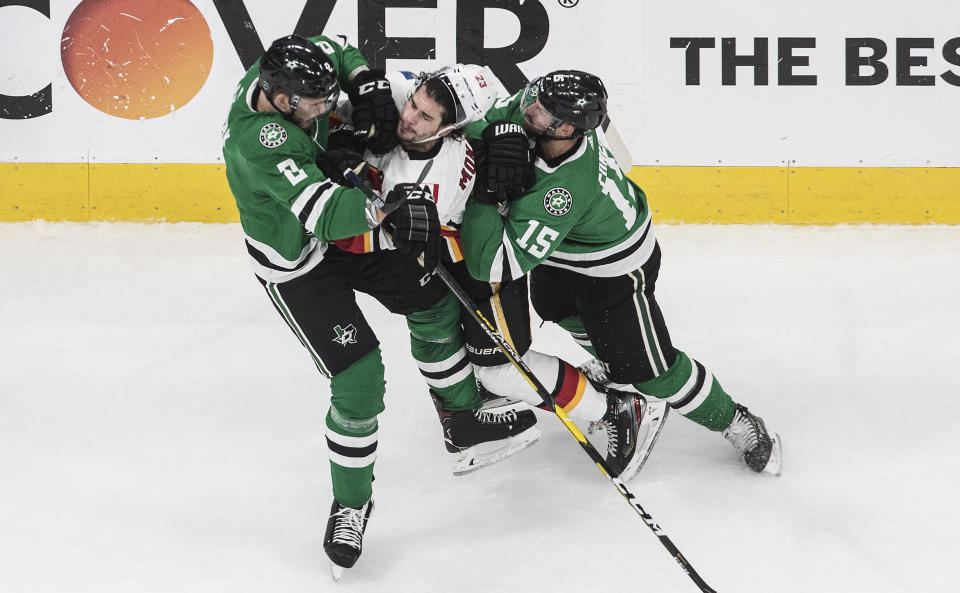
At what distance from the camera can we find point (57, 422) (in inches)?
101

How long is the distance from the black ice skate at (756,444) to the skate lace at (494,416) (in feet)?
1.82

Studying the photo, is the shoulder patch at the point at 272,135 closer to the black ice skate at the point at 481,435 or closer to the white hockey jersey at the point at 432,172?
the white hockey jersey at the point at 432,172

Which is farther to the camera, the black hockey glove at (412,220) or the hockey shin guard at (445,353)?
the hockey shin guard at (445,353)

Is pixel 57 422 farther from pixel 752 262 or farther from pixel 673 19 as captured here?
pixel 673 19

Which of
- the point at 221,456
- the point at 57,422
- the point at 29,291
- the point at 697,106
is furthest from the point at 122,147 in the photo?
the point at 697,106

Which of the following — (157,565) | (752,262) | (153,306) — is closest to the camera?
(157,565)

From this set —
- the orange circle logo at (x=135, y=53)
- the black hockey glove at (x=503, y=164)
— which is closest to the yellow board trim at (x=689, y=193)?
the orange circle logo at (x=135, y=53)

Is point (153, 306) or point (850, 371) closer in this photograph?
point (850, 371)

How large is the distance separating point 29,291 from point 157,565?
6.16 feet

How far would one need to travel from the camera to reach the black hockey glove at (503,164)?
78.1 inches

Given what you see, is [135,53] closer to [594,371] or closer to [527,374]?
[594,371]

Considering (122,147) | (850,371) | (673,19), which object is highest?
(673,19)

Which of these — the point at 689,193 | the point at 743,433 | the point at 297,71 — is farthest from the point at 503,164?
the point at 689,193

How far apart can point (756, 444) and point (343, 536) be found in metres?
1.06
